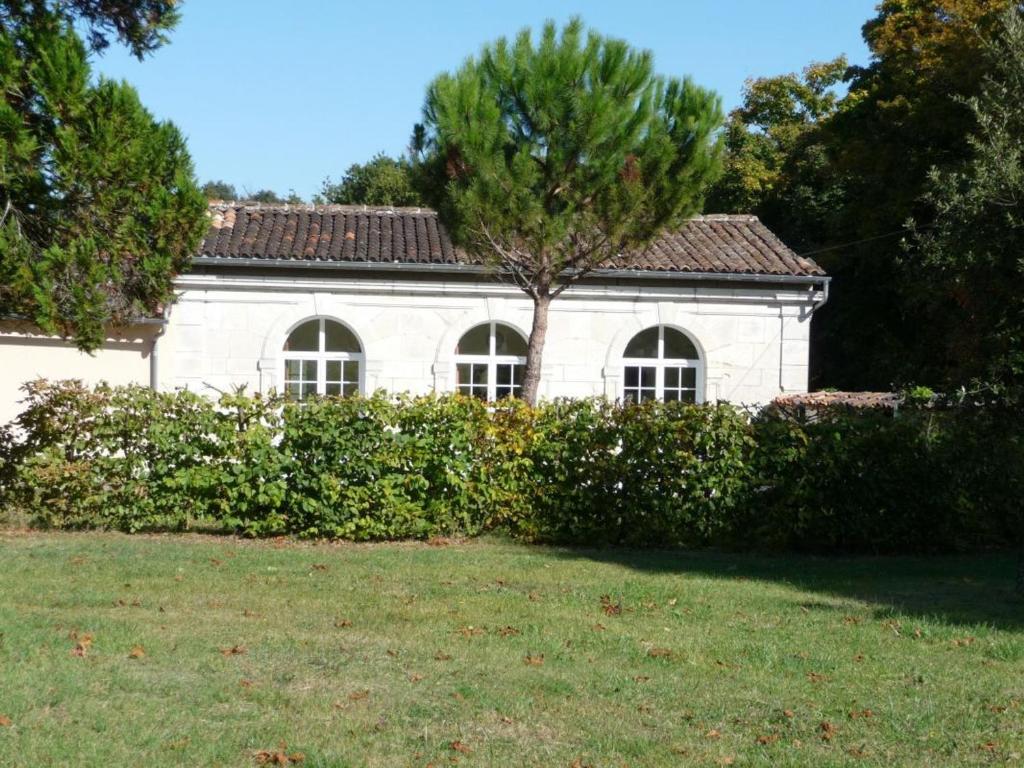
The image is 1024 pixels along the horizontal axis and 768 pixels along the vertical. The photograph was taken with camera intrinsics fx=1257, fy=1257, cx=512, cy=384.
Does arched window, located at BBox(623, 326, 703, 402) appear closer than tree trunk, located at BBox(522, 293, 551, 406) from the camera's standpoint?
No

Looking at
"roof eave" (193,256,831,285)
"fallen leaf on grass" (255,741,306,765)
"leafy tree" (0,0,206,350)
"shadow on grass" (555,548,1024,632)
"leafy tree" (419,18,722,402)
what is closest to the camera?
"fallen leaf on grass" (255,741,306,765)

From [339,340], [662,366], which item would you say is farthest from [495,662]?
[662,366]

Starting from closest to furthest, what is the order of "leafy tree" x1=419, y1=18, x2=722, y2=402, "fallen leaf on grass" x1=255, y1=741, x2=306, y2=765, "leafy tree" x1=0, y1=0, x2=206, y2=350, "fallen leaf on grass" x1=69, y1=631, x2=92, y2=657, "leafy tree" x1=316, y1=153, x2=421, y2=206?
"fallen leaf on grass" x1=255, y1=741, x2=306, y2=765
"fallen leaf on grass" x1=69, y1=631, x2=92, y2=657
"leafy tree" x1=0, y1=0, x2=206, y2=350
"leafy tree" x1=419, y1=18, x2=722, y2=402
"leafy tree" x1=316, y1=153, x2=421, y2=206

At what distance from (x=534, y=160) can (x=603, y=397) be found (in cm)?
296

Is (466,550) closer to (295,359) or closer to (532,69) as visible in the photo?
(532,69)


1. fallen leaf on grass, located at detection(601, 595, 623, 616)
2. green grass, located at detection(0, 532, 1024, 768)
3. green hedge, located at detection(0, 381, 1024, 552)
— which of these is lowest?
fallen leaf on grass, located at detection(601, 595, 623, 616)

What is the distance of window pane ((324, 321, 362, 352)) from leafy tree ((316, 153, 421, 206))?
19.4 m

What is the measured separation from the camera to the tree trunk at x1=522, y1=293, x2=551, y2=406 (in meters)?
15.1

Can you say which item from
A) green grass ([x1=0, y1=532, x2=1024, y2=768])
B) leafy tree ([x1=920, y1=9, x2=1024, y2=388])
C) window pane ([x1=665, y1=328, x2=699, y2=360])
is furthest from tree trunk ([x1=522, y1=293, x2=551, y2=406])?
window pane ([x1=665, y1=328, x2=699, y2=360])

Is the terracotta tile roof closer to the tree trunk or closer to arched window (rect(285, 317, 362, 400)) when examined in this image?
arched window (rect(285, 317, 362, 400))

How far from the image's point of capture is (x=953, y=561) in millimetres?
12016

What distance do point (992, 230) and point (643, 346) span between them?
13.3 meters

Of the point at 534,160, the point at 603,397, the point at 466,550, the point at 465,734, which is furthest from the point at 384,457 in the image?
the point at 465,734

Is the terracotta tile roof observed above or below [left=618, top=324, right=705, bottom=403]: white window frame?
above
